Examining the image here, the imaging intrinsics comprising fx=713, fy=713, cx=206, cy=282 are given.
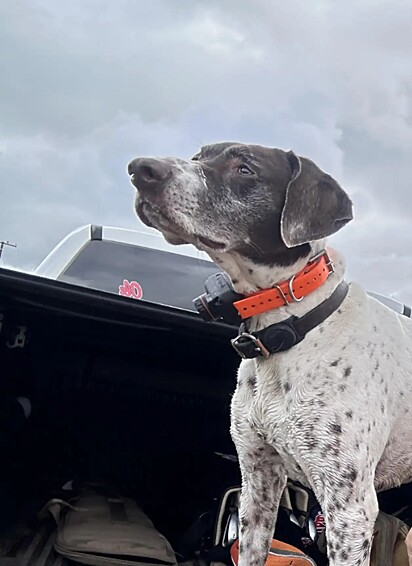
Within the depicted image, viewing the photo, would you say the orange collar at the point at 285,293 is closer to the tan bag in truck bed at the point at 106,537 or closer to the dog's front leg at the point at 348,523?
the dog's front leg at the point at 348,523

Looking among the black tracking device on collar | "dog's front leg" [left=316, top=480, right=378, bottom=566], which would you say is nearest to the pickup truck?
the black tracking device on collar

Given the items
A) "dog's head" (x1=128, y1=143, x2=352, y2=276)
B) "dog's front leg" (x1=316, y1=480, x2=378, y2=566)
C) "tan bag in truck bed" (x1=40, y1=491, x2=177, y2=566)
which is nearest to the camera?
"dog's front leg" (x1=316, y1=480, x2=378, y2=566)

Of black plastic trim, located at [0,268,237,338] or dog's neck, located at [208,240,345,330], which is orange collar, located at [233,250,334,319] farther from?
black plastic trim, located at [0,268,237,338]

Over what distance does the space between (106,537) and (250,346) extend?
2.91 feet

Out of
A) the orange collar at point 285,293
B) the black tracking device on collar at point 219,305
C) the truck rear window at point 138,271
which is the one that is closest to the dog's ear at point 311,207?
the orange collar at point 285,293

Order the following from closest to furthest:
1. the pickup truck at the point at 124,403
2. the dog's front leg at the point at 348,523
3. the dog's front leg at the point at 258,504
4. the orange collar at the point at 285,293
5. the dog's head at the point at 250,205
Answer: the dog's front leg at the point at 348,523, the dog's head at the point at 250,205, the orange collar at the point at 285,293, the dog's front leg at the point at 258,504, the pickup truck at the point at 124,403

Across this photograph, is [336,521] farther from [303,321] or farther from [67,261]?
[67,261]

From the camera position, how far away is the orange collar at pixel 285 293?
207 cm

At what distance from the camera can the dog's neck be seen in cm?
208

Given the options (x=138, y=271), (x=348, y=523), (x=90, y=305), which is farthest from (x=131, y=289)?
(x=348, y=523)

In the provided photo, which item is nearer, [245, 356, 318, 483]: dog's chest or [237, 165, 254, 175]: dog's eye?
[245, 356, 318, 483]: dog's chest

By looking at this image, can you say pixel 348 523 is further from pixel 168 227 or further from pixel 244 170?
pixel 244 170

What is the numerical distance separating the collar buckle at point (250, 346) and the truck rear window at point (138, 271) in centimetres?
136

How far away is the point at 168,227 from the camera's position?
1966 mm
